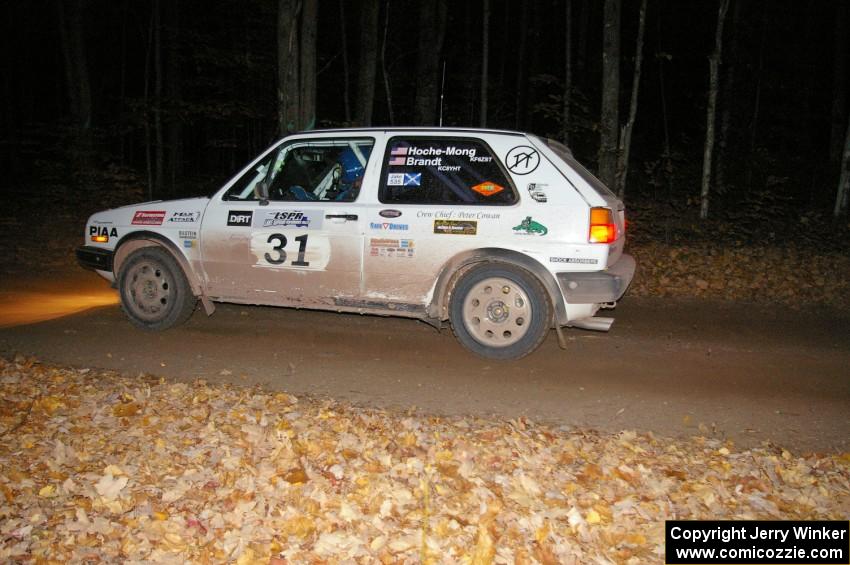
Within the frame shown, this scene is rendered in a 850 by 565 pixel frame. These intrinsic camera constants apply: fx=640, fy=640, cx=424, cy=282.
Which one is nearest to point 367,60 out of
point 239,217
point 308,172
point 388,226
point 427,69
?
point 427,69

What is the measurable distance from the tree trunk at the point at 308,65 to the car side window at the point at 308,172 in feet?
20.1

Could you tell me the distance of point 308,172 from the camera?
6617mm

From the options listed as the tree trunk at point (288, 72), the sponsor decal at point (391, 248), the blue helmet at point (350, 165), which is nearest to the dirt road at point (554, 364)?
the sponsor decal at point (391, 248)

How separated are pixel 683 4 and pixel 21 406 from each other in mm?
31713

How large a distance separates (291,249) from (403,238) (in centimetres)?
118

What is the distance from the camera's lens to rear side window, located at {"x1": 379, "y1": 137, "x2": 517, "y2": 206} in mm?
5883

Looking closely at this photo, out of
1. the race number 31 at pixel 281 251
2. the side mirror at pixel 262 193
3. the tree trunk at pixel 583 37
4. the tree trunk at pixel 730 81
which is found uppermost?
the tree trunk at pixel 583 37

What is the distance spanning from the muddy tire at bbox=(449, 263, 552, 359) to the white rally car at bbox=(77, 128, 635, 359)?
0.01 m

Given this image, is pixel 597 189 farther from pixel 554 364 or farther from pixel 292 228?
pixel 292 228

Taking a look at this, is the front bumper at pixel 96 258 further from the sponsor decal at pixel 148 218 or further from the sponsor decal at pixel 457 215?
the sponsor decal at pixel 457 215

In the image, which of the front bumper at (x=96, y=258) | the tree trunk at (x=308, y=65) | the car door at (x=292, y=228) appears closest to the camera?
the car door at (x=292, y=228)

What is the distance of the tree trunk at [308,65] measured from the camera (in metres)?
12.4

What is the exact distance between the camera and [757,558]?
3.08 metres

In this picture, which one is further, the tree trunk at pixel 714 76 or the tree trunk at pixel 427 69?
the tree trunk at pixel 427 69
